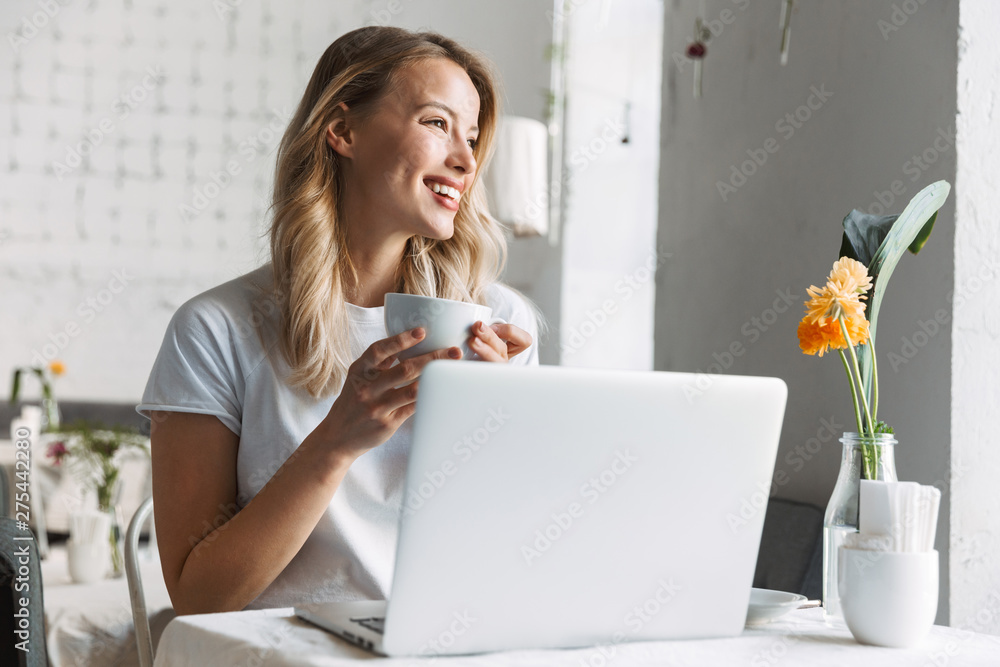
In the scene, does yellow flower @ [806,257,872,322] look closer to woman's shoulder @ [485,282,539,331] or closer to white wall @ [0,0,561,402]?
woman's shoulder @ [485,282,539,331]

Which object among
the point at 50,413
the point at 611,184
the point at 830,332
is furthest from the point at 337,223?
the point at 50,413

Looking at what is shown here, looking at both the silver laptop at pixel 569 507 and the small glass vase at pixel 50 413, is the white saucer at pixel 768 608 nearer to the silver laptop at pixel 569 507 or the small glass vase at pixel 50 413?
the silver laptop at pixel 569 507

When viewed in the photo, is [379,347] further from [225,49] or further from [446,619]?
[225,49]

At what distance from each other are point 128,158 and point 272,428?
13.7 feet

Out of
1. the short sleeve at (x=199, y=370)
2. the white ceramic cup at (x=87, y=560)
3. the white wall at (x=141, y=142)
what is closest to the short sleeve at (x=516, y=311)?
the short sleeve at (x=199, y=370)

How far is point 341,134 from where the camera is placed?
50.8 inches

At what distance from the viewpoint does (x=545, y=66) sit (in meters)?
4.76

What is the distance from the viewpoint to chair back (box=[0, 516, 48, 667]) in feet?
2.71

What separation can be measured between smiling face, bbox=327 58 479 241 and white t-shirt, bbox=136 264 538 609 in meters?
0.20

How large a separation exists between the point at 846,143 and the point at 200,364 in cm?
118

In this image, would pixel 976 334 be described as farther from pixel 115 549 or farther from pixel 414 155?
pixel 115 549

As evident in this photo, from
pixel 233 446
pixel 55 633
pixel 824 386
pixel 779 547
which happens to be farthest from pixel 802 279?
pixel 55 633

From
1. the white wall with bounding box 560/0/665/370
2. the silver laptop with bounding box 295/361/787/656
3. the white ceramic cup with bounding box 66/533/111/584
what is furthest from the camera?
the white wall with bounding box 560/0/665/370

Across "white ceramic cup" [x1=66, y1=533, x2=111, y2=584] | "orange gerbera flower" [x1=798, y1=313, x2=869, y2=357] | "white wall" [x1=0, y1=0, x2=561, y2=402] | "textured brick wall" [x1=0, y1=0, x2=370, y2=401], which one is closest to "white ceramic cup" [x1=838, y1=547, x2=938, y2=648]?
"orange gerbera flower" [x1=798, y1=313, x2=869, y2=357]
